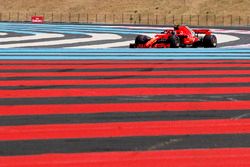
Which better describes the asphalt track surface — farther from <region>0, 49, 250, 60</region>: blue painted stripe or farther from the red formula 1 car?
the red formula 1 car

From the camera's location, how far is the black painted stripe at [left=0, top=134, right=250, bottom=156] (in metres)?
5.05

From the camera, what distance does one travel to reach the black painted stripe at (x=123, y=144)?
199 inches

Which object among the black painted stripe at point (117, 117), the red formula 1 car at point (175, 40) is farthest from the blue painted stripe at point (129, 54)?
the black painted stripe at point (117, 117)

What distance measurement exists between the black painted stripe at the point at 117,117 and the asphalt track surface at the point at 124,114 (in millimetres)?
13

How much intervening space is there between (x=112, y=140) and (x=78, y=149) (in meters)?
0.49

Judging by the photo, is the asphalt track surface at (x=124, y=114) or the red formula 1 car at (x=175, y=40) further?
the red formula 1 car at (x=175, y=40)

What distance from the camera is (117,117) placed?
661 centimetres

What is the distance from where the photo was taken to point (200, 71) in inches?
446

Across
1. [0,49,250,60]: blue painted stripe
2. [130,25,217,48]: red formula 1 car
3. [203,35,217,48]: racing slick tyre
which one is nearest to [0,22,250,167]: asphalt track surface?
[0,49,250,60]: blue painted stripe

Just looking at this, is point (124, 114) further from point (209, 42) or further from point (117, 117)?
point (209, 42)

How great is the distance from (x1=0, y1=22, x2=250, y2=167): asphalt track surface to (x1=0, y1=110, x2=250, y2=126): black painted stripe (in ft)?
0.04

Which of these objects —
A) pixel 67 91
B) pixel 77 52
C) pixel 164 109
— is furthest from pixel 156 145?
pixel 77 52

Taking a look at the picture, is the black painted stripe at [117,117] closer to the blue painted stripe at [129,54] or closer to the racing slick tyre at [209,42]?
the blue painted stripe at [129,54]

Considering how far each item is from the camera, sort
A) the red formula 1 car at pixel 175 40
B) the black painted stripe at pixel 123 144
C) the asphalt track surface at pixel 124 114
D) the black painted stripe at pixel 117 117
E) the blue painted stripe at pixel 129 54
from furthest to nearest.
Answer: the red formula 1 car at pixel 175 40, the blue painted stripe at pixel 129 54, the black painted stripe at pixel 117 117, the black painted stripe at pixel 123 144, the asphalt track surface at pixel 124 114
